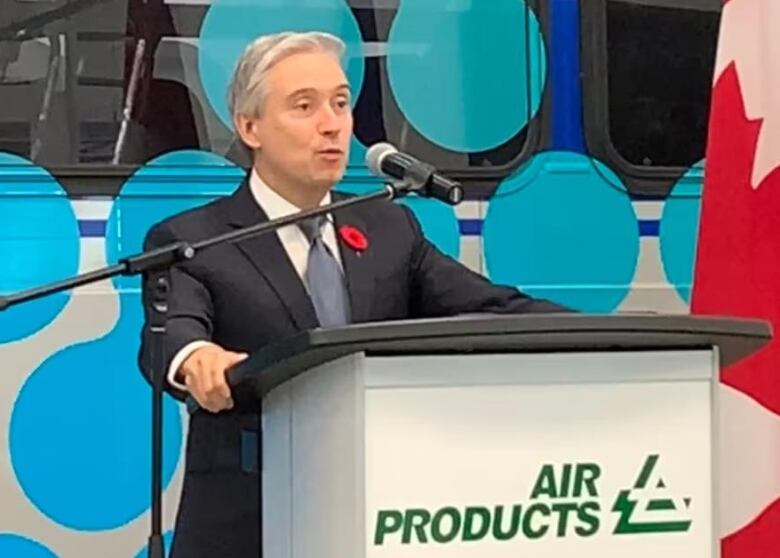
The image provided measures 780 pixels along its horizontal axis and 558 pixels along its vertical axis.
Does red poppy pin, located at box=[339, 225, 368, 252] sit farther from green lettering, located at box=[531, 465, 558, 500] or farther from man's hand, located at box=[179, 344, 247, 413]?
green lettering, located at box=[531, 465, 558, 500]

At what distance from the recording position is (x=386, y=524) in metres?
1.80

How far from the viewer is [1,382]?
3256mm

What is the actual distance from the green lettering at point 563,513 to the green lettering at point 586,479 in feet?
0.05

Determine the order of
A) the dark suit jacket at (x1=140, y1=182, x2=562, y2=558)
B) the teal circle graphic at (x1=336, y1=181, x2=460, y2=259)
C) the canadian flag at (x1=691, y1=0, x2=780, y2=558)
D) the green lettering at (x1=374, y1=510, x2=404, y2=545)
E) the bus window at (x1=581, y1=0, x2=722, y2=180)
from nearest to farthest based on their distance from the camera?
the green lettering at (x1=374, y1=510, x2=404, y2=545) < the dark suit jacket at (x1=140, y1=182, x2=562, y2=558) < the canadian flag at (x1=691, y1=0, x2=780, y2=558) < the teal circle graphic at (x1=336, y1=181, x2=460, y2=259) < the bus window at (x1=581, y1=0, x2=722, y2=180)

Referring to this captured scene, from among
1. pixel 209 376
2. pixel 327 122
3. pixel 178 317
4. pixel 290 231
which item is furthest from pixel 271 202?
pixel 209 376

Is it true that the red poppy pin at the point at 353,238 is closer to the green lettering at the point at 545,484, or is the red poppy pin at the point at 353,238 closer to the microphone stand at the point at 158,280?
the microphone stand at the point at 158,280

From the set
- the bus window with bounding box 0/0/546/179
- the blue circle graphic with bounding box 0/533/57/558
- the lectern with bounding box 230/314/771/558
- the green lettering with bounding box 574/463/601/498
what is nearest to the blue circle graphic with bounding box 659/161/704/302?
the bus window with bounding box 0/0/546/179

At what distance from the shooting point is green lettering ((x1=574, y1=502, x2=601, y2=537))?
1.86 meters

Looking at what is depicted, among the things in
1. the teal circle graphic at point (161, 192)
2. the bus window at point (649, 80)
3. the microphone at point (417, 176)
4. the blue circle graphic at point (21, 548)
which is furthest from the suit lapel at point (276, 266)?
the bus window at point (649, 80)

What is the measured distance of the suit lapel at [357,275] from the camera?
2.43 m

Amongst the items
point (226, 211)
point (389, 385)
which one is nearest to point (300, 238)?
point (226, 211)

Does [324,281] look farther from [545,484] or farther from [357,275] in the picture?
[545,484]

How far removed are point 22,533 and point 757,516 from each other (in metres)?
1.49

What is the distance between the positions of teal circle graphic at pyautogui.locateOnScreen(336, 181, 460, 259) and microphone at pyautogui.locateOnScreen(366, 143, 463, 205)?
1.11 m
